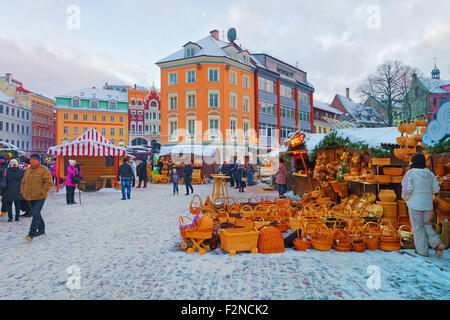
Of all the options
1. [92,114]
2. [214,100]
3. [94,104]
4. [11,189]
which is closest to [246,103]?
[214,100]

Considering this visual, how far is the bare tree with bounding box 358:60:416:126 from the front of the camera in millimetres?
28625

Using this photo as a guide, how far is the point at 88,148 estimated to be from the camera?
49.9 feet

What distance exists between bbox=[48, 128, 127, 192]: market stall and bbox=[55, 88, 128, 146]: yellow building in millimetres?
31383

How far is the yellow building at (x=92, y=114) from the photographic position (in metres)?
47.7

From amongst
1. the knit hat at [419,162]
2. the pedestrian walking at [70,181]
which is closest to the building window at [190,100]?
the pedestrian walking at [70,181]

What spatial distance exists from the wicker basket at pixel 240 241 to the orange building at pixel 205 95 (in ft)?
81.3

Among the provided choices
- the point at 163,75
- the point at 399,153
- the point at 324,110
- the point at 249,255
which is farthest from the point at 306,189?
the point at 324,110

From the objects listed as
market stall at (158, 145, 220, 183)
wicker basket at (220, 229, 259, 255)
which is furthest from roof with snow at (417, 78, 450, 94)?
wicker basket at (220, 229, 259, 255)

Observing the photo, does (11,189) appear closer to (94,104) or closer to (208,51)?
(208,51)

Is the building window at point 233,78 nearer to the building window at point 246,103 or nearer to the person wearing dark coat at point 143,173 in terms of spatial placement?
the building window at point 246,103

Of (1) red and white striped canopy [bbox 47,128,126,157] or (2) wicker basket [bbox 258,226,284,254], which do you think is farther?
(1) red and white striped canopy [bbox 47,128,126,157]

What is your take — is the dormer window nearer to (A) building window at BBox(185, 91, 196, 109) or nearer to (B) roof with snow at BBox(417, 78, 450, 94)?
(A) building window at BBox(185, 91, 196, 109)
